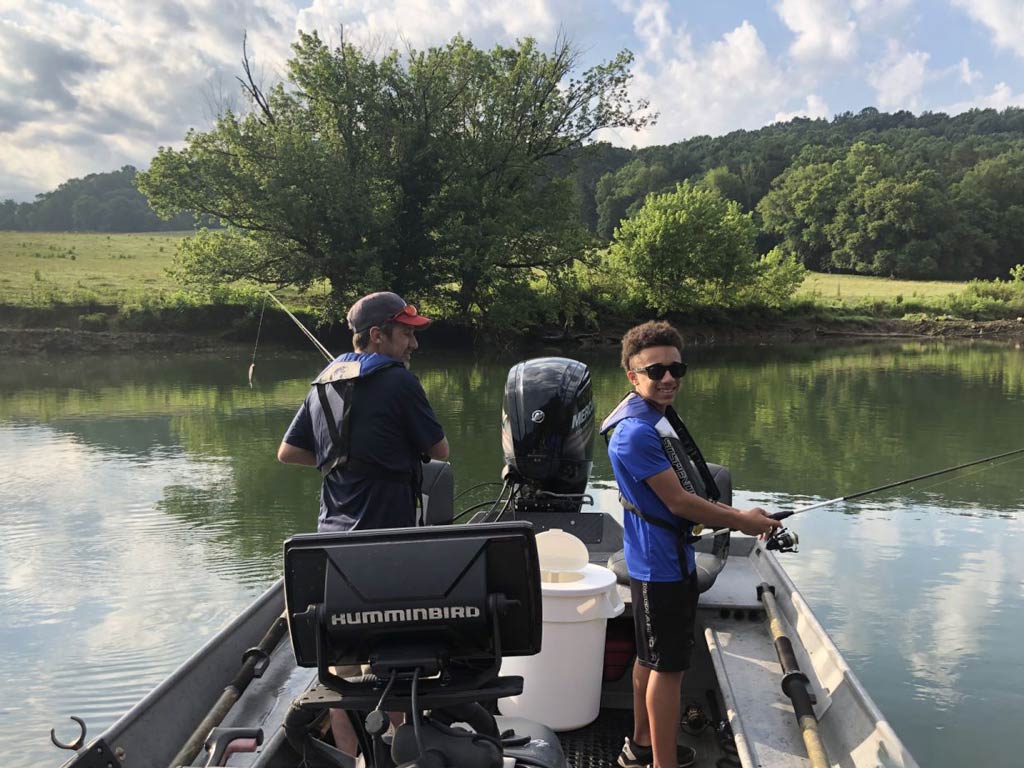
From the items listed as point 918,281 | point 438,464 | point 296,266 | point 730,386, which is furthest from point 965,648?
point 918,281

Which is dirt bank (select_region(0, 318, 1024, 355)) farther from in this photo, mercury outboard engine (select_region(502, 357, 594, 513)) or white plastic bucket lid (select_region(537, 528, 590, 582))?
white plastic bucket lid (select_region(537, 528, 590, 582))

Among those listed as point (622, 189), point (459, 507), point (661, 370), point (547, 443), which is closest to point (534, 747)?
point (661, 370)

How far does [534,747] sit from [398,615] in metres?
0.57

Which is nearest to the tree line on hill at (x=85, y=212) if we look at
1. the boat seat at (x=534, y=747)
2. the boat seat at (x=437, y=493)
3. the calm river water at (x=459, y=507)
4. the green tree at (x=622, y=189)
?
the green tree at (x=622, y=189)

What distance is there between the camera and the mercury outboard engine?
5160 mm

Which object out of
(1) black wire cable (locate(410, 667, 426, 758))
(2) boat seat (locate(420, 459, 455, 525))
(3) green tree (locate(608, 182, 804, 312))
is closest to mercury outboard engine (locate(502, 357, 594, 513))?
(2) boat seat (locate(420, 459, 455, 525))

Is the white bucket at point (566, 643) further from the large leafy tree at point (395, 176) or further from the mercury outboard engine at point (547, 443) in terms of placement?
the large leafy tree at point (395, 176)

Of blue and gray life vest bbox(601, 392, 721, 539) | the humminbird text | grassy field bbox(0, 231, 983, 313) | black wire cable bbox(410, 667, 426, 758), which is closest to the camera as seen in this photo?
black wire cable bbox(410, 667, 426, 758)

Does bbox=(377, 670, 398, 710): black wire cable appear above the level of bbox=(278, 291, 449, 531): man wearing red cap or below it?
below

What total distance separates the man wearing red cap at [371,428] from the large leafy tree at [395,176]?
23247mm

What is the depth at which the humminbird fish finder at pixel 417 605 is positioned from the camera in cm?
172

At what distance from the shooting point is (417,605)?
172cm

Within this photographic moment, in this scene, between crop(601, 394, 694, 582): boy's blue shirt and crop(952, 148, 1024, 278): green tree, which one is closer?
crop(601, 394, 694, 582): boy's blue shirt

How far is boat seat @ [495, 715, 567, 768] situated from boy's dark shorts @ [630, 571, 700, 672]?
2.67 feet
